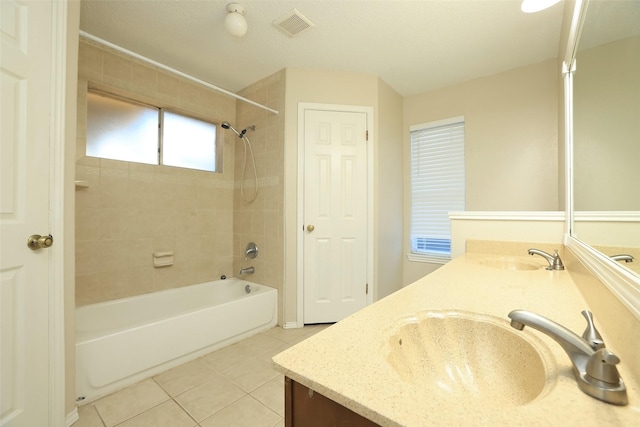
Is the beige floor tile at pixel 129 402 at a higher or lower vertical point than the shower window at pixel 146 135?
lower

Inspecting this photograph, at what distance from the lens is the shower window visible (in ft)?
6.97

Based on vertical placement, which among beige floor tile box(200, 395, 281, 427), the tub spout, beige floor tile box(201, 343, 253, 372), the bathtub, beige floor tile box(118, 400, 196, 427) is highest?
the tub spout

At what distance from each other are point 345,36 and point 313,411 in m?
2.37

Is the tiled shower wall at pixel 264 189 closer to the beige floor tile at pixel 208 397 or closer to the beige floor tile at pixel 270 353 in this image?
the beige floor tile at pixel 270 353

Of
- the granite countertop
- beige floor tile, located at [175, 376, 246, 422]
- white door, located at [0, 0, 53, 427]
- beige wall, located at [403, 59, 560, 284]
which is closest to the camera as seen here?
the granite countertop

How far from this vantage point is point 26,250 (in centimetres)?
105

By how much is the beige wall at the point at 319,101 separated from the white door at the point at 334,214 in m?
0.11

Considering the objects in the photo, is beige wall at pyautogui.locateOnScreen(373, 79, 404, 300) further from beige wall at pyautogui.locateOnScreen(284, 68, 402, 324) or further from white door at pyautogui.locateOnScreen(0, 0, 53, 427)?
white door at pyautogui.locateOnScreen(0, 0, 53, 427)

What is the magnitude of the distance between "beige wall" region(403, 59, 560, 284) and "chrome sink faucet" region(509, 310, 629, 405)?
7.96 ft

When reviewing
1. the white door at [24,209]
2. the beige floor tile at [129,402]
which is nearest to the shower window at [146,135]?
the white door at [24,209]

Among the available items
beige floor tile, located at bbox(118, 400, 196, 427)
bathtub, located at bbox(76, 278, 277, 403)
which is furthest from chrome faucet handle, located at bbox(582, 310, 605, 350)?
bathtub, located at bbox(76, 278, 277, 403)

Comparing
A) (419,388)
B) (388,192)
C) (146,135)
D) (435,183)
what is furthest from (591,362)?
(146,135)

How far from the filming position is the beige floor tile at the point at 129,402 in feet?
4.32

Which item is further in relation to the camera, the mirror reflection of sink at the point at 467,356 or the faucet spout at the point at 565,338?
the mirror reflection of sink at the point at 467,356
